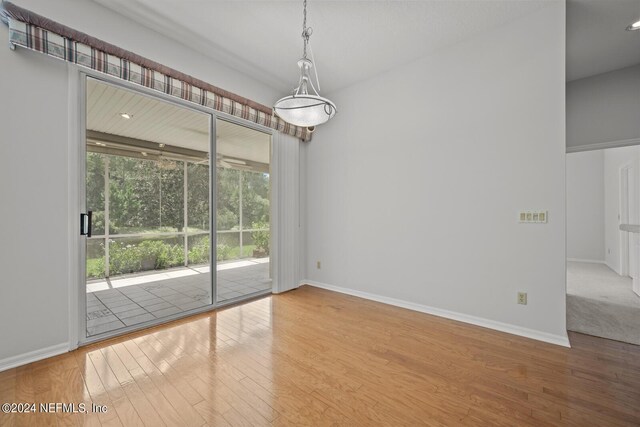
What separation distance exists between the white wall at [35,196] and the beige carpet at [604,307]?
15.5 ft

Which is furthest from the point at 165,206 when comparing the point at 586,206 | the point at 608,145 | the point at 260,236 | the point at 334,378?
A: the point at 586,206

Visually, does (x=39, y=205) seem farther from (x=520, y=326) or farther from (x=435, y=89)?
(x=520, y=326)

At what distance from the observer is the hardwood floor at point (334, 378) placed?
1.49 meters

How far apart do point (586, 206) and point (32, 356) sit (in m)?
9.82

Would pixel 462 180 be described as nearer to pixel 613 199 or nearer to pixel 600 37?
pixel 600 37

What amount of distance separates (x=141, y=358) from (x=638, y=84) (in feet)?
19.5

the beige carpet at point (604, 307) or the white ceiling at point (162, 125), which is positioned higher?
the white ceiling at point (162, 125)

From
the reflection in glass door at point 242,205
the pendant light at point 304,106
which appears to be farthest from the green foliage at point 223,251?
the pendant light at point 304,106

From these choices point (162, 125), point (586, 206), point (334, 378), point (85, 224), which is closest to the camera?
point (334, 378)

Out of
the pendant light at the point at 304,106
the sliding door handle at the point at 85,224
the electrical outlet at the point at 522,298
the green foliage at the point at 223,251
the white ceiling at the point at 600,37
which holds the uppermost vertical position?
the white ceiling at the point at 600,37

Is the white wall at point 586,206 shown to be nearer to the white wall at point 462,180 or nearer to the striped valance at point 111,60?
the white wall at point 462,180

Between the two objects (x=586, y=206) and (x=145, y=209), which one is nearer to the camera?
(x=145, y=209)

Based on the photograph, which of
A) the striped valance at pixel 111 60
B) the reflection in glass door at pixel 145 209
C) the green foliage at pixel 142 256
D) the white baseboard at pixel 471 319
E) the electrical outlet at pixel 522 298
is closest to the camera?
the striped valance at pixel 111 60

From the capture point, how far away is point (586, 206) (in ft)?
20.9
